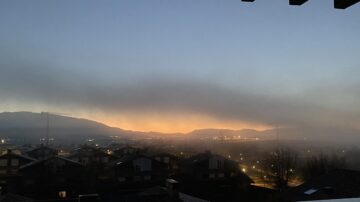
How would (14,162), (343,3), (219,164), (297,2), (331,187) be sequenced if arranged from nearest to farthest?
(343,3) → (297,2) → (331,187) → (219,164) → (14,162)

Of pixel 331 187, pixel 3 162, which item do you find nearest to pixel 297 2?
pixel 331 187

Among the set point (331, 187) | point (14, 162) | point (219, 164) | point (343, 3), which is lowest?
point (219, 164)

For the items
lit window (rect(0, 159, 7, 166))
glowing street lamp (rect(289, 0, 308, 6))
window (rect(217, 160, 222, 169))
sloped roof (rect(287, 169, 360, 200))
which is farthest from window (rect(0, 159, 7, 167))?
glowing street lamp (rect(289, 0, 308, 6))

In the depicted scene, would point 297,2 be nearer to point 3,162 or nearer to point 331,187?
point 331,187

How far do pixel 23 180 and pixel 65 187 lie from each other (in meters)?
4.90

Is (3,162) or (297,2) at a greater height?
(297,2)

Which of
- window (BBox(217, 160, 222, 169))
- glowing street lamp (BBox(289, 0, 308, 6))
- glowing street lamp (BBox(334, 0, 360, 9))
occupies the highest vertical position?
glowing street lamp (BBox(289, 0, 308, 6))

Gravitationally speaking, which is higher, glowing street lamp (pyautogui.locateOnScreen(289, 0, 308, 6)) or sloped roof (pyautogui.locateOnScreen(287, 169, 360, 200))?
glowing street lamp (pyautogui.locateOnScreen(289, 0, 308, 6))

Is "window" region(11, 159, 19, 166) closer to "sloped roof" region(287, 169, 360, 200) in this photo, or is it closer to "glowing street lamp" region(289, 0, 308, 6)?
"sloped roof" region(287, 169, 360, 200)

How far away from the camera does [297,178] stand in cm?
4434

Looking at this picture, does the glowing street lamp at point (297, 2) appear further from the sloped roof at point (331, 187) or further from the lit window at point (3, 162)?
the lit window at point (3, 162)

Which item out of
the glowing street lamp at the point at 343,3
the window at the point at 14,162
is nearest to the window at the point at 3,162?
the window at the point at 14,162

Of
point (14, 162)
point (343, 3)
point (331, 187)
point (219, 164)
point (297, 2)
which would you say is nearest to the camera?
point (343, 3)

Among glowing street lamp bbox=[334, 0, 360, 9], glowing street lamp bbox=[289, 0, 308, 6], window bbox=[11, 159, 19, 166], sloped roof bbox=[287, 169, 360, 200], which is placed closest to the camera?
glowing street lamp bbox=[334, 0, 360, 9]
